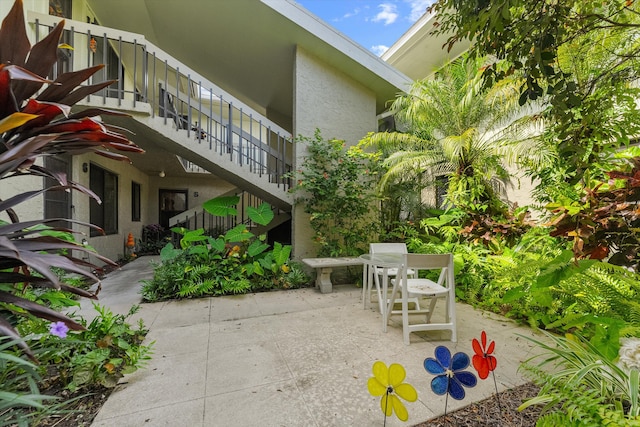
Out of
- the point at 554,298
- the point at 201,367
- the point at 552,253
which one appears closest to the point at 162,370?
the point at 201,367

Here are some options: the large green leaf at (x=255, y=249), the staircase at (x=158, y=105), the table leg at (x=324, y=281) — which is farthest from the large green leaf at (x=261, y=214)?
the table leg at (x=324, y=281)

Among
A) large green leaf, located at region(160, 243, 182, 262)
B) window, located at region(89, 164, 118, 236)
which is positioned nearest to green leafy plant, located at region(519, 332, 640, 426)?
large green leaf, located at region(160, 243, 182, 262)

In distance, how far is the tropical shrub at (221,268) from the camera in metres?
4.09

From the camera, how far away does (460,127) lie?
518 cm

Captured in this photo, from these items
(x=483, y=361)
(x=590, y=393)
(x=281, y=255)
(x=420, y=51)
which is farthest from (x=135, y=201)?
(x=590, y=393)

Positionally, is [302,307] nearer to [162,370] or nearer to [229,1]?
[162,370]

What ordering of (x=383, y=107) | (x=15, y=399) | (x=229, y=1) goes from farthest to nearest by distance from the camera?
(x=383, y=107) < (x=229, y=1) < (x=15, y=399)

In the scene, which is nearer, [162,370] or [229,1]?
[162,370]

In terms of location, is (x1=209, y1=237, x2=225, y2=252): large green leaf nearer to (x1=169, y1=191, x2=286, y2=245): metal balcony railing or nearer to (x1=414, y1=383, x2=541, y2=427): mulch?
(x1=169, y1=191, x2=286, y2=245): metal balcony railing

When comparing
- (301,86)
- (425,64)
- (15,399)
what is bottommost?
(15,399)

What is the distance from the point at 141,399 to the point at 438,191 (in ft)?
22.8

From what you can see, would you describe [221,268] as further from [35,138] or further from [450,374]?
[450,374]

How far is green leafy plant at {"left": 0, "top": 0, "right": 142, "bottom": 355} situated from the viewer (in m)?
1.04

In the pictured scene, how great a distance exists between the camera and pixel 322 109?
536 centimetres
